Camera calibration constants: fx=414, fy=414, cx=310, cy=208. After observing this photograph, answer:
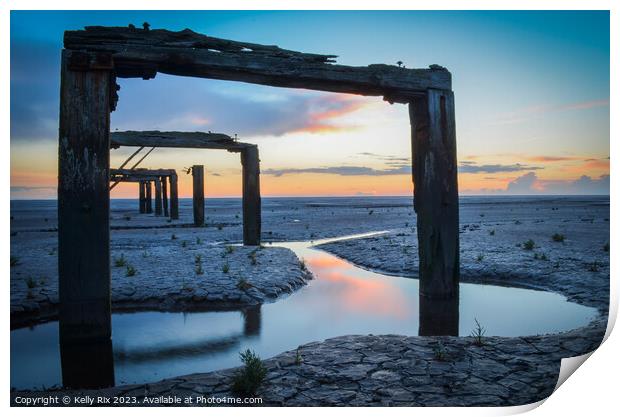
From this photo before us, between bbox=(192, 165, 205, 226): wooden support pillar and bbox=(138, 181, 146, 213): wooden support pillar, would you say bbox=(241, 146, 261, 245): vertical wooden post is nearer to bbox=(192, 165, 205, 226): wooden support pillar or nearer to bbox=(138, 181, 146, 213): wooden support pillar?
bbox=(192, 165, 205, 226): wooden support pillar

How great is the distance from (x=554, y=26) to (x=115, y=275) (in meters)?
7.70

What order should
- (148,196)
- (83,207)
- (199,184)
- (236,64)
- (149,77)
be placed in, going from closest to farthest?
(83,207) < (149,77) < (236,64) < (199,184) < (148,196)

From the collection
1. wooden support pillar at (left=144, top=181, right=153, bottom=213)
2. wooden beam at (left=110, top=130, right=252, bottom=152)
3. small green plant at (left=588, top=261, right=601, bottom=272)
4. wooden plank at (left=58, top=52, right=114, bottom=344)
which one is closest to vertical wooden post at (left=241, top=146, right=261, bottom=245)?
wooden beam at (left=110, top=130, right=252, bottom=152)

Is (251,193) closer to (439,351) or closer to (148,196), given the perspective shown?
(439,351)

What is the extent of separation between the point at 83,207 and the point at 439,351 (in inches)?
147

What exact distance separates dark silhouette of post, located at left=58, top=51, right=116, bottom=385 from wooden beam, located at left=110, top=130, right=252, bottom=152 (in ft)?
24.8

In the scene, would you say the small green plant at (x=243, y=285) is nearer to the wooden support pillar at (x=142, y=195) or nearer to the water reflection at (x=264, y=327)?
the water reflection at (x=264, y=327)

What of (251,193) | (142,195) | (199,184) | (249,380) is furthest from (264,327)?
(142,195)

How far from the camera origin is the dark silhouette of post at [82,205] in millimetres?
4172

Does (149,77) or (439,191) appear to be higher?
(149,77)

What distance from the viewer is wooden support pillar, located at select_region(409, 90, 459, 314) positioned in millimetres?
5582

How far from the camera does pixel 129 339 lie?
475 centimetres

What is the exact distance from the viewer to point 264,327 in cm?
519

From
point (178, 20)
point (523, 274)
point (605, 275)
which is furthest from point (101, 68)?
point (605, 275)
